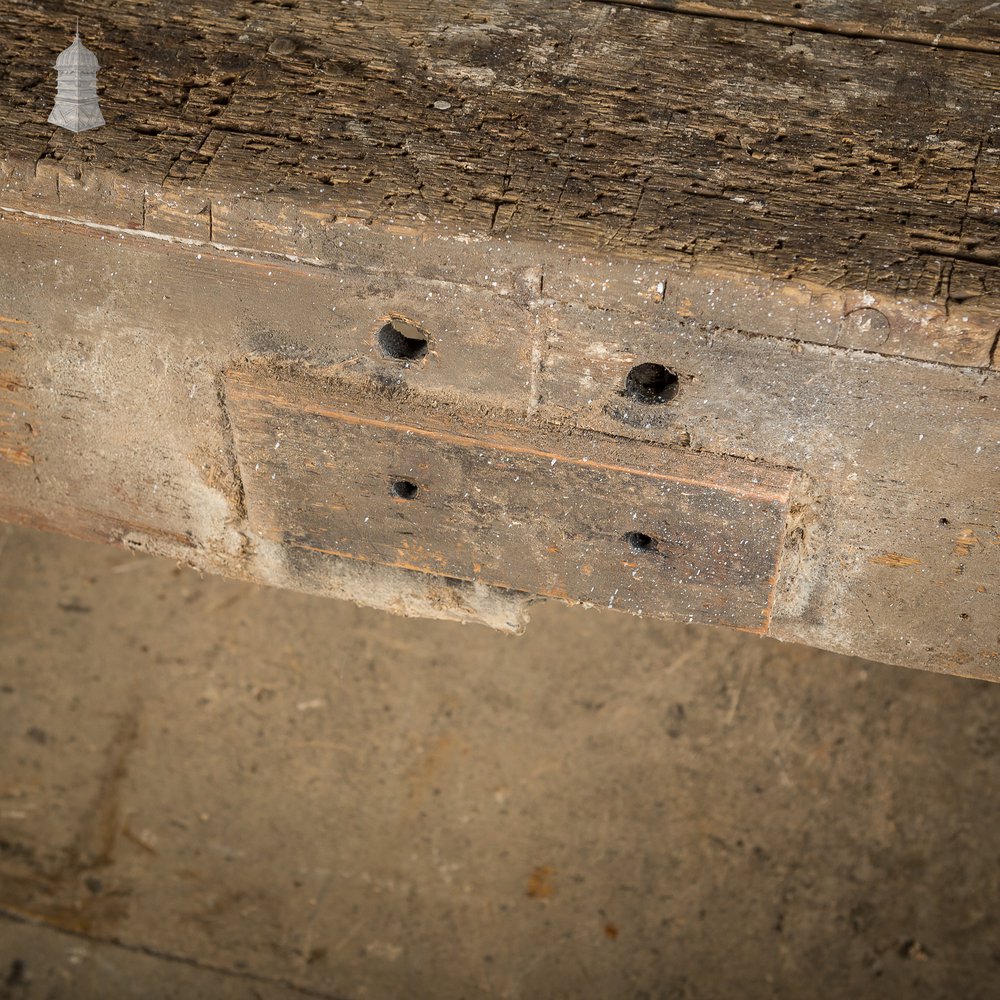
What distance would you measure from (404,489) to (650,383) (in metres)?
0.62

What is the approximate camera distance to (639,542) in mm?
2479

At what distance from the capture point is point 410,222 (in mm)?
2133

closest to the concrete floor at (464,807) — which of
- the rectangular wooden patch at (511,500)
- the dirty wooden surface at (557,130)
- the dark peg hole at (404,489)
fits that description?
the rectangular wooden patch at (511,500)

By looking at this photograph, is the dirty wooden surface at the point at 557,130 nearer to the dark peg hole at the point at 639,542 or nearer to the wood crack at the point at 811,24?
the wood crack at the point at 811,24

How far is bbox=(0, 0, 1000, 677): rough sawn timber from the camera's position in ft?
6.88

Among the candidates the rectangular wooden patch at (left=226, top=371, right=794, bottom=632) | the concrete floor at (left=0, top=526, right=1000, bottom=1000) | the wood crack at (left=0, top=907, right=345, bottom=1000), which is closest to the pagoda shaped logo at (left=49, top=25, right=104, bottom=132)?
the rectangular wooden patch at (left=226, top=371, right=794, bottom=632)

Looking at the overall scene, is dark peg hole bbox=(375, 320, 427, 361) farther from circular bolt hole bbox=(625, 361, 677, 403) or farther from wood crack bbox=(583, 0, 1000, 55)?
wood crack bbox=(583, 0, 1000, 55)

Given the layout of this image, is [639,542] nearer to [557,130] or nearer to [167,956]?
[557,130]

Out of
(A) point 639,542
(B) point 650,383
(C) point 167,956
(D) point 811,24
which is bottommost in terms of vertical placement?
(C) point 167,956

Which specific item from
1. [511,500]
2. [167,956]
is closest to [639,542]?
[511,500]

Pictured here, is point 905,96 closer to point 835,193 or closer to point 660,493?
point 835,193

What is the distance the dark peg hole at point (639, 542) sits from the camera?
2463mm

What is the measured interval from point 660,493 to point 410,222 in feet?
2.48

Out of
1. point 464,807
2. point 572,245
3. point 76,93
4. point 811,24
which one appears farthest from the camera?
point 464,807
